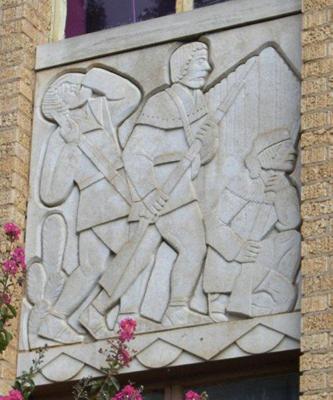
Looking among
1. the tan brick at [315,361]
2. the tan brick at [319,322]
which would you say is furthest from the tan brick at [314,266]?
the tan brick at [315,361]

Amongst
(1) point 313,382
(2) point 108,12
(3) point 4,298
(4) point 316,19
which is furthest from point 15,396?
(2) point 108,12

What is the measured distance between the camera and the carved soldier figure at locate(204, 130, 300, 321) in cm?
1324

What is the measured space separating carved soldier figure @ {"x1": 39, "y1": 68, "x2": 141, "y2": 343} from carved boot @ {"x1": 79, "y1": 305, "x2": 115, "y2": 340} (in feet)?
0.34

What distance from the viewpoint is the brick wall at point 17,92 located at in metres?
→ 14.4

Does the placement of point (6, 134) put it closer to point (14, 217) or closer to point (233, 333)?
point (14, 217)

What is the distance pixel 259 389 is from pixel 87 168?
232cm

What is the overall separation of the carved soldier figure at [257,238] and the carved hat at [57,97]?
175cm

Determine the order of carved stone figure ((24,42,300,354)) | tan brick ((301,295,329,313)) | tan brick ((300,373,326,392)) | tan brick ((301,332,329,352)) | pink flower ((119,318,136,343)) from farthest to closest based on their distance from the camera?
carved stone figure ((24,42,300,354)), tan brick ((301,295,329,313)), tan brick ((301,332,329,352)), tan brick ((300,373,326,392)), pink flower ((119,318,136,343))

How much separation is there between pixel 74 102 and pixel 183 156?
47.1 inches

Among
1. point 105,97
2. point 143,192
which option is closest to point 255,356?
point 143,192

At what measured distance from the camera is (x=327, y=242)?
13023 mm

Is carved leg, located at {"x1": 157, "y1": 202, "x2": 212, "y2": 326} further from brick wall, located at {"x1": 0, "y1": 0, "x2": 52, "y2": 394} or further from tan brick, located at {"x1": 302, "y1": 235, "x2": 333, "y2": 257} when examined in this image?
brick wall, located at {"x1": 0, "y1": 0, "x2": 52, "y2": 394}

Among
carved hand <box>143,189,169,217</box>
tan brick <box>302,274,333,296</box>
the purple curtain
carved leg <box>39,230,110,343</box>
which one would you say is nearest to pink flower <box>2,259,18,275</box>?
tan brick <box>302,274,333,296</box>

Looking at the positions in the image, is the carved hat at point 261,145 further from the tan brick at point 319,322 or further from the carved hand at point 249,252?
the tan brick at point 319,322
